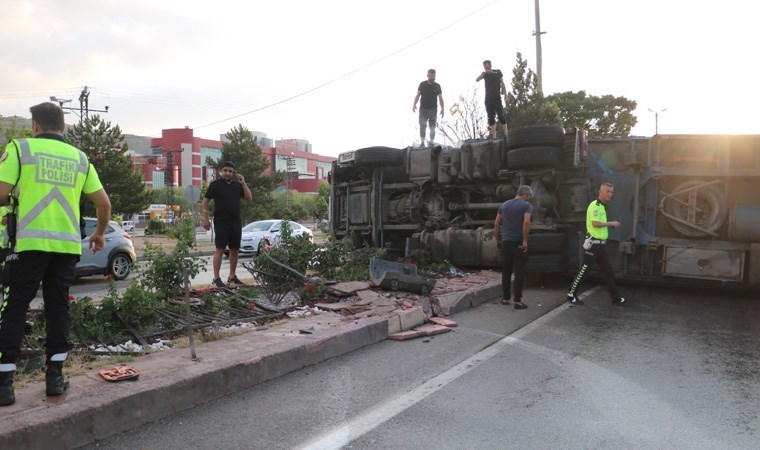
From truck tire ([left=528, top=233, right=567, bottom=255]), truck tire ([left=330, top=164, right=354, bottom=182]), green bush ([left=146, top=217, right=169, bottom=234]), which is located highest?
truck tire ([left=330, top=164, right=354, bottom=182])

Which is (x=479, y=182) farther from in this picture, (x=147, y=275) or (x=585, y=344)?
(x=147, y=275)

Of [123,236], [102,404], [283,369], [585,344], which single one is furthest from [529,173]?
[123,236]

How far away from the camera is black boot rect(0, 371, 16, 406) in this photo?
312 cm

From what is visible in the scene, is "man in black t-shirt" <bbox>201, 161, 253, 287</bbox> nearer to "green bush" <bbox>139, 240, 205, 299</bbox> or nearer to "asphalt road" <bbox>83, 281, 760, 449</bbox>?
"green bush" <bbox>139, 240, 205, 299</bbox>

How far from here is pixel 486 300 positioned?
7.88 m

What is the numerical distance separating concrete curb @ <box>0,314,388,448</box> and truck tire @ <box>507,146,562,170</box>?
14.9 ft

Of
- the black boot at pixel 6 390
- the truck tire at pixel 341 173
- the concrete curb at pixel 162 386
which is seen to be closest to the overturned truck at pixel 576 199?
the truck tire at pixel 341 173

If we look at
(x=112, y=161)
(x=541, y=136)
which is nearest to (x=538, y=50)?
(x=541, y=136)

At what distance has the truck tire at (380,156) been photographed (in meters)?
10.6

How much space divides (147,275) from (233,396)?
246 centimetres

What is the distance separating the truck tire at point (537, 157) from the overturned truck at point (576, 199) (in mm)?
19

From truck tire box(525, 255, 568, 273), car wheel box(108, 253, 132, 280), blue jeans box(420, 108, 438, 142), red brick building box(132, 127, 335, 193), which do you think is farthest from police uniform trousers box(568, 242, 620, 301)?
red brick building box(132, 127, 335, 193)

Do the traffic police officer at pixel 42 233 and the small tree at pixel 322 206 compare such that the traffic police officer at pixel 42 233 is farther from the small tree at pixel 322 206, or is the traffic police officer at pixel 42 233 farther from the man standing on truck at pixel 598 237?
the small tree at pixel 322 206

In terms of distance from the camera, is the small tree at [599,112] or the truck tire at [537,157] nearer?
the truck tire at [537,157]
